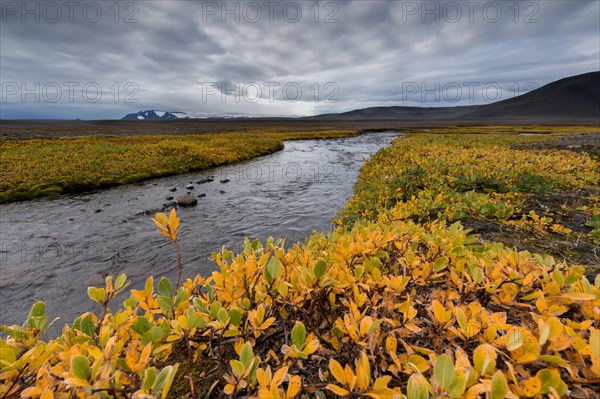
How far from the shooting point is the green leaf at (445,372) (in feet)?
3.90

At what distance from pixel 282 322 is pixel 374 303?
0.72 m

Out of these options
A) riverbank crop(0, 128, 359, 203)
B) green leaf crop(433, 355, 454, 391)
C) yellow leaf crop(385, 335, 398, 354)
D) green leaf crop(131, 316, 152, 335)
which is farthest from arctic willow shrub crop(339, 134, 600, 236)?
riverbank crop(0, 128, 359, 203)

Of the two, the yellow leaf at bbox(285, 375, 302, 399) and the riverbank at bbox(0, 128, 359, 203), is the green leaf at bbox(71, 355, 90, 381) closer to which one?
the yellow leaf at bbox(285, 375, 302, 399)

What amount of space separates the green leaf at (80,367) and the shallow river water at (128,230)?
22.9ft

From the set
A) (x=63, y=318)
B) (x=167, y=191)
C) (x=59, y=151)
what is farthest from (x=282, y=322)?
(x=59, y=151)

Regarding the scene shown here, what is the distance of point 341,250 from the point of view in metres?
2.85

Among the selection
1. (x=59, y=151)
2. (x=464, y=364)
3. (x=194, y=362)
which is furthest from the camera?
(x=59, y=151)

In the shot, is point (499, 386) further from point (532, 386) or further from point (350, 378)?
point (350, 378)

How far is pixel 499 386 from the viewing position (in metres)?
1.13

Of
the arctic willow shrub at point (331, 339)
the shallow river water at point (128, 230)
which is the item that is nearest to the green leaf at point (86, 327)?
the arctic willow shrub at point (331, 339)

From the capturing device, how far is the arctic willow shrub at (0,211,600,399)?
4.22 ft

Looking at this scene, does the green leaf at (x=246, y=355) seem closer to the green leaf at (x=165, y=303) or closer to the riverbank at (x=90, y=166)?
the green leaf at (x=165, y=303)

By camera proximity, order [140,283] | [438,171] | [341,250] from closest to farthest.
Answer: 1. [341,250]
2. [140,283]
3. [438,171]

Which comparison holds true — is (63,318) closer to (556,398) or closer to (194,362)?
(194,362)
